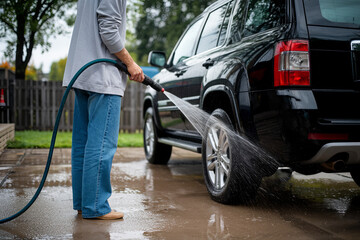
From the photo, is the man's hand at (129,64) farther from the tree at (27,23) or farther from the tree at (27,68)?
the tree at (27,68)

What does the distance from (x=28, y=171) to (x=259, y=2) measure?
3.71 metres

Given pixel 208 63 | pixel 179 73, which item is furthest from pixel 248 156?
pixel 179 73

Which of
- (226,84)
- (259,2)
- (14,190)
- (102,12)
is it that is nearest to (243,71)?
(226,84)

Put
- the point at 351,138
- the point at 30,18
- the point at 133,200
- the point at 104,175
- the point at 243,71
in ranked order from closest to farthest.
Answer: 1. the point at 351,138
2. the point at 104,175
3. the point at 243,71
4. the point at 133,200
5. the point at 30,18

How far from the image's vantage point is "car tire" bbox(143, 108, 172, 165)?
21.3 feet

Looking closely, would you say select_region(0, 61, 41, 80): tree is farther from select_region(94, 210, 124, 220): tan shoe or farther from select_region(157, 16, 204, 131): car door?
select_region(94, 210, 124, 220): tan shoe

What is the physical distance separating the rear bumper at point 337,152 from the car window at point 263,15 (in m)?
1.05

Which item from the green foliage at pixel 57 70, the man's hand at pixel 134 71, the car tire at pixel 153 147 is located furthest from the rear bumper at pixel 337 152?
the green foliage at pixel 57 70

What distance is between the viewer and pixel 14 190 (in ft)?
14.6

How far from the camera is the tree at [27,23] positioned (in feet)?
38.0

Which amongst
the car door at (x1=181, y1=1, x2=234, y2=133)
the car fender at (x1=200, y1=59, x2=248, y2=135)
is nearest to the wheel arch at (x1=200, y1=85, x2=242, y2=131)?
the car fender at (x1=200, y1=59, x2=248, y2=135)

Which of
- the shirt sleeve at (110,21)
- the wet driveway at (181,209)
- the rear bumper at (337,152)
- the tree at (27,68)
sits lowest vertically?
the wet driveway at (181,209)

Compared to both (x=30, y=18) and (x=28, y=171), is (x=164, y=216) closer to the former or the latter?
(x=28, y=171)

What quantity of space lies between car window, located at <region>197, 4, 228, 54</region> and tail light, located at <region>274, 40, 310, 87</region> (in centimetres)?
161
